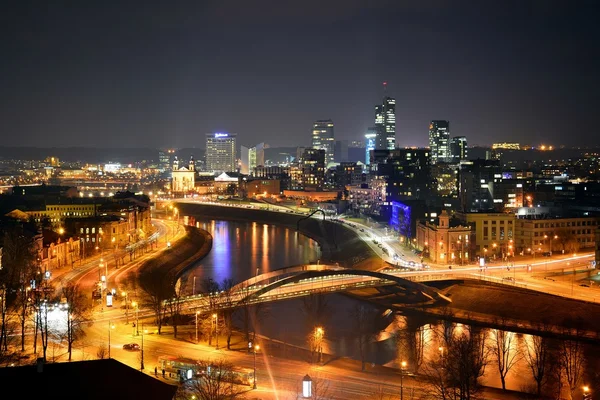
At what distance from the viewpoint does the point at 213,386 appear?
404 inches

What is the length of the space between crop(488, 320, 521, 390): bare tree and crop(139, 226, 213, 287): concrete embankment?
872 cm

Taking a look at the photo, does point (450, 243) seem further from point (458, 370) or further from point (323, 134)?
point (323, 134)

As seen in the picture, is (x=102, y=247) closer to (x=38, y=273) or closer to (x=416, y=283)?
(x=38, y=273)

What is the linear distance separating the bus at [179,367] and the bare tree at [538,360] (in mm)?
5267

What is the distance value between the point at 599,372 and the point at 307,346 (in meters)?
5.46

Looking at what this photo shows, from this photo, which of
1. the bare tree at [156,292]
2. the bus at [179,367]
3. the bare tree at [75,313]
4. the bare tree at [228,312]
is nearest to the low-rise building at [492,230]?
the bare tree at [156,292]

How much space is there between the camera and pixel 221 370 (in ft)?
38.2

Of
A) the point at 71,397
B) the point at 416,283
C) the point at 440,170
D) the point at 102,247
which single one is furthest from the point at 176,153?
the point at 71,397

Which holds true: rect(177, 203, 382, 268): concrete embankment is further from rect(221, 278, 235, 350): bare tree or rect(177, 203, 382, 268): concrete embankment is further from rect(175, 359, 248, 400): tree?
rect(175, 359, 248, 400): tree

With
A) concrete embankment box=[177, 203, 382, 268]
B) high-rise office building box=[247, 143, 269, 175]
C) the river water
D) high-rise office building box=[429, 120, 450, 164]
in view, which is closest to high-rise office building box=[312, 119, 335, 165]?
high-rise office building box=[247, 143, 269, 175]

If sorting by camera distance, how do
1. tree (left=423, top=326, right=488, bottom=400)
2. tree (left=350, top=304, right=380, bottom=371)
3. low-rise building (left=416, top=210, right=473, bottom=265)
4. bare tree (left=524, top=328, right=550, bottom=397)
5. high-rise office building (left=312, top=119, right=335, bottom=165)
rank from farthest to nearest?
high-rise office building (left=312, top=119, right=335, bottom=165) → low-rise building (left=416, top=210, right=473, bottom=265) → tree (left=350, top=304, right=380, bottom=371) → bare tree (left=524, top=328, right=550, bottom=397) → tree (left=423, top=326, right=488, bottom=400)

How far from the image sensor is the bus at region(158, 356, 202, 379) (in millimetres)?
11508

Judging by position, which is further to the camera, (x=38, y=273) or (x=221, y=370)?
(x=38, y=273)

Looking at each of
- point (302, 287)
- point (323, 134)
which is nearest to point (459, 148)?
point (323, 134)
